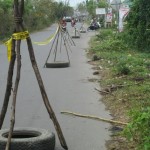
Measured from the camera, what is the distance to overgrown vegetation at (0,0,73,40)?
1385 inches

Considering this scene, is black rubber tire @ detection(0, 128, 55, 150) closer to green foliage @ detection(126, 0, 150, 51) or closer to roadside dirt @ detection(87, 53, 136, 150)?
roadside dirt @ detection(87, 53, 136, 150)

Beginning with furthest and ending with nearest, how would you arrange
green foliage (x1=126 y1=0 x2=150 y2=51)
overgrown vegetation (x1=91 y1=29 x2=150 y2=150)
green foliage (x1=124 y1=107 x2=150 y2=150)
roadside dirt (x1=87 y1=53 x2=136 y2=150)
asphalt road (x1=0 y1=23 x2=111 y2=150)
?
green foliage (x1=126 y1=0 x2=150 y2=51) < asphalt road (x1=0 y1=23 x2=111 y2=150) < roadside dirt (x1=87 y1=53 x2=136 y2=150) < overgrown vegetation (x1=91 y1=29 x2=150 y2=150) < green foliage (x1=124 y1=107 x2=150 y2=150)

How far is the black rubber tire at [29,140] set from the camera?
20.2 feet

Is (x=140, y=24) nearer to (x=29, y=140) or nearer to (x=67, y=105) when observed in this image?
(x=67, y=105)

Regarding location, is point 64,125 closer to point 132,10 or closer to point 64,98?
point 64,98

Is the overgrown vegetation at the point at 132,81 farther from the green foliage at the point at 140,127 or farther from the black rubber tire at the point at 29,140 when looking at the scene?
the black rubber tire at the point at 29,140

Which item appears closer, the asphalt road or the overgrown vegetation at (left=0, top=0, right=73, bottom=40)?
the asphalt road

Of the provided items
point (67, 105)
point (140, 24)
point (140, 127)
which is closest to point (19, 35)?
point (140, 127)

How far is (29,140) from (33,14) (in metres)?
60.6

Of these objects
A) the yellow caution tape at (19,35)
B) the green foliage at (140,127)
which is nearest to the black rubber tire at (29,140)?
the green foliage at (140,127)

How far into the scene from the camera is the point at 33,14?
65.9m

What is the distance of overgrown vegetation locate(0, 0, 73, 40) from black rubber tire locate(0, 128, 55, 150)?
16282mm

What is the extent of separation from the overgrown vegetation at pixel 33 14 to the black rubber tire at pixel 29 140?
16282 millimetres

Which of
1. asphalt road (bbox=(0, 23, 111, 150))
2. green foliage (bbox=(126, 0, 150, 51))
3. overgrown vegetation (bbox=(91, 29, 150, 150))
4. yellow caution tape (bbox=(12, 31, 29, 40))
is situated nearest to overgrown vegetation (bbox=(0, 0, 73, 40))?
green foliage (bbox=(126, 0, 150, 51))
